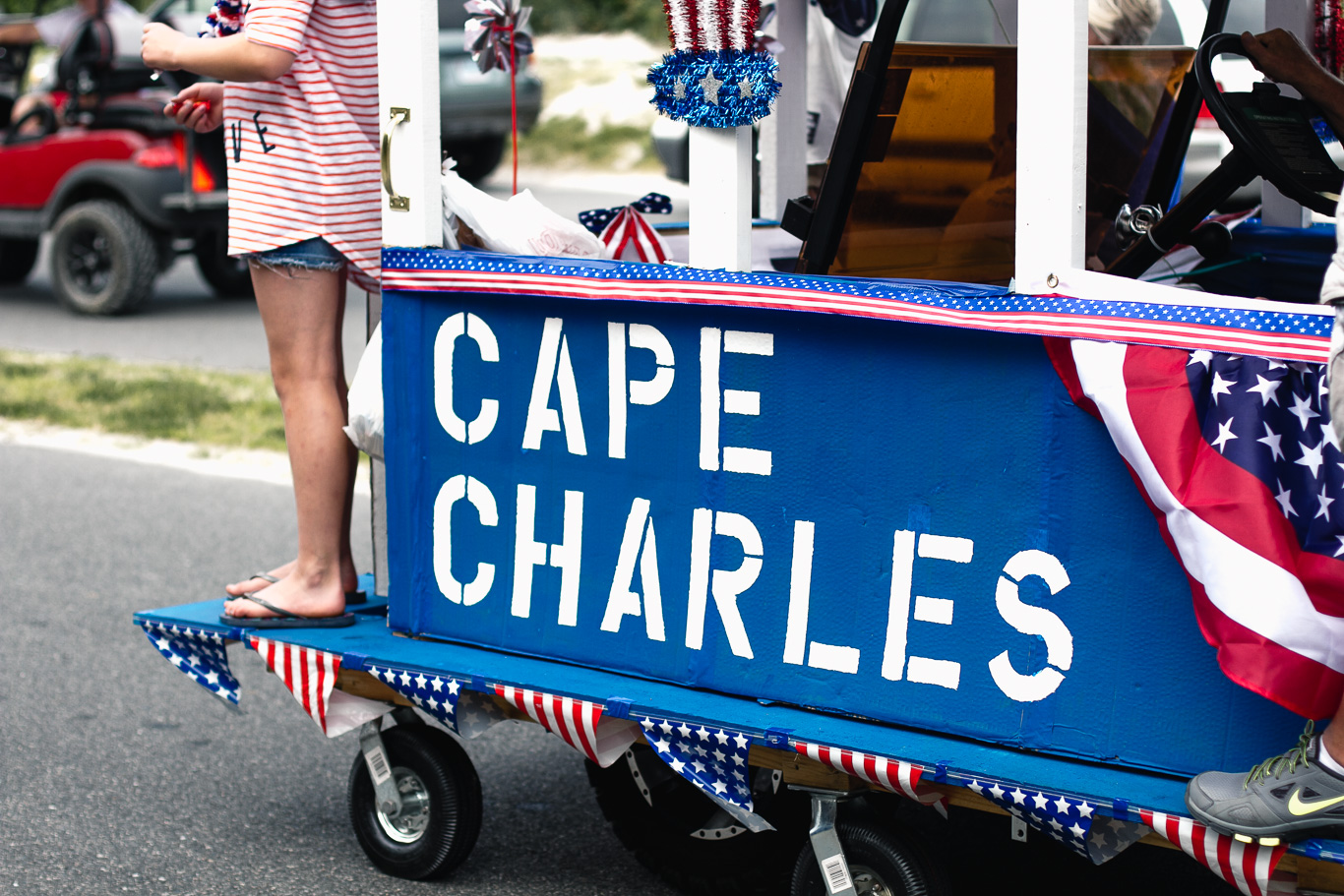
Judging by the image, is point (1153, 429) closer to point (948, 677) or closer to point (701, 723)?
point (948, 677)

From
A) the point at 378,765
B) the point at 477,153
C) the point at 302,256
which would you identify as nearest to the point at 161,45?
the point at 302,256

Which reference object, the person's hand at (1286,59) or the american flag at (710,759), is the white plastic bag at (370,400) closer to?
the american flag at (710,759)

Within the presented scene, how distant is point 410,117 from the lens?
10.2 ft

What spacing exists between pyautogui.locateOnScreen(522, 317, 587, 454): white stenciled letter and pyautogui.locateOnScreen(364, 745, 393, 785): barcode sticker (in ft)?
2.33

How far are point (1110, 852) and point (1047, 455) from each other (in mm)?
583

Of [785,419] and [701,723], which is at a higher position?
[785,419]

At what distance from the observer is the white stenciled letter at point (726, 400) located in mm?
2729

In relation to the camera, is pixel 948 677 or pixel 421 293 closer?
pixel 948 677

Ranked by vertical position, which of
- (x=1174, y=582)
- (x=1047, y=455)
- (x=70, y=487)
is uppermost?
(x=1047, y=455)

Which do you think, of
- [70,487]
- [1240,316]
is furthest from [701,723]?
[70,487]

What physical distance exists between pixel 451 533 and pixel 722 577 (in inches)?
25.1

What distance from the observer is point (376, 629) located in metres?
3.32

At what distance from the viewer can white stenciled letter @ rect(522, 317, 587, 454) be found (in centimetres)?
296

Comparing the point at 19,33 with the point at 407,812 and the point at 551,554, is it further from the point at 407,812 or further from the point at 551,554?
the point at 551,554
